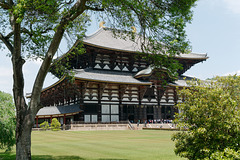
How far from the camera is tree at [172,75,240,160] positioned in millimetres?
7219

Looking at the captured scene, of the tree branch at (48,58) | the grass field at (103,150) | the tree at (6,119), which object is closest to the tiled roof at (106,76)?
the grass field at (103,150)

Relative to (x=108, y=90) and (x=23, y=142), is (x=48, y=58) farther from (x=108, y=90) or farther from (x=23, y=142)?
(x=108, y=90)

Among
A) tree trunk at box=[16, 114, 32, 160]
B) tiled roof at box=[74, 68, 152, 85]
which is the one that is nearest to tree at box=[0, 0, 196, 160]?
tree trunk at box=[16, 114, 32, 160]

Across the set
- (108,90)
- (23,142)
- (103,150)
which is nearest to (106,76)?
(108,90)

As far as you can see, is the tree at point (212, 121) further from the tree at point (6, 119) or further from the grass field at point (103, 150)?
the tree at point (6, 119)

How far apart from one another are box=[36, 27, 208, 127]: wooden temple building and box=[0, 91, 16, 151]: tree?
21.8 metres

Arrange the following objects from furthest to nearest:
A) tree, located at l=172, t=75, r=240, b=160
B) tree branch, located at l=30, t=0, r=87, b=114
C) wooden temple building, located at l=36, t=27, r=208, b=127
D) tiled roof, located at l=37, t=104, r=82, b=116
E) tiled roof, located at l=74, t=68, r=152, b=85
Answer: wooden temple building, located at l=36, t=27, r=208, b=127 < tiled roof, located at l=37, t=104, r=82, b=116 < tiled roof, located at l=74, t=68, r=152, b=85 < tree branch, located at l=30, t=0, r=87, b=114 < tree, located at l=172, t=75, r=240, b=160

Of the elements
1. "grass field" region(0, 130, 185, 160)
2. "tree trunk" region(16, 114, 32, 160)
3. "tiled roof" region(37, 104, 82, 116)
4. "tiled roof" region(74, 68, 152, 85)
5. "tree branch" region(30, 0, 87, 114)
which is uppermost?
"tiled roof" region(74, 68, 152, 85)

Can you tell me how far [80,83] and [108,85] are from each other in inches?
189

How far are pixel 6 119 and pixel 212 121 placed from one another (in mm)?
8266

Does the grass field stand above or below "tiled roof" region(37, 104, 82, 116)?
Result: below

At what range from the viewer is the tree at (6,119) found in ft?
34.7

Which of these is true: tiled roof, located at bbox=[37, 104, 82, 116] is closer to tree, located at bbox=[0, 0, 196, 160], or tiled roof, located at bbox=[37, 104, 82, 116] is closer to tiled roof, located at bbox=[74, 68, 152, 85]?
tiled roof, located at bbox=[74, 68, 152, 85]

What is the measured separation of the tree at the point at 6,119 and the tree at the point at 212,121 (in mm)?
7138
